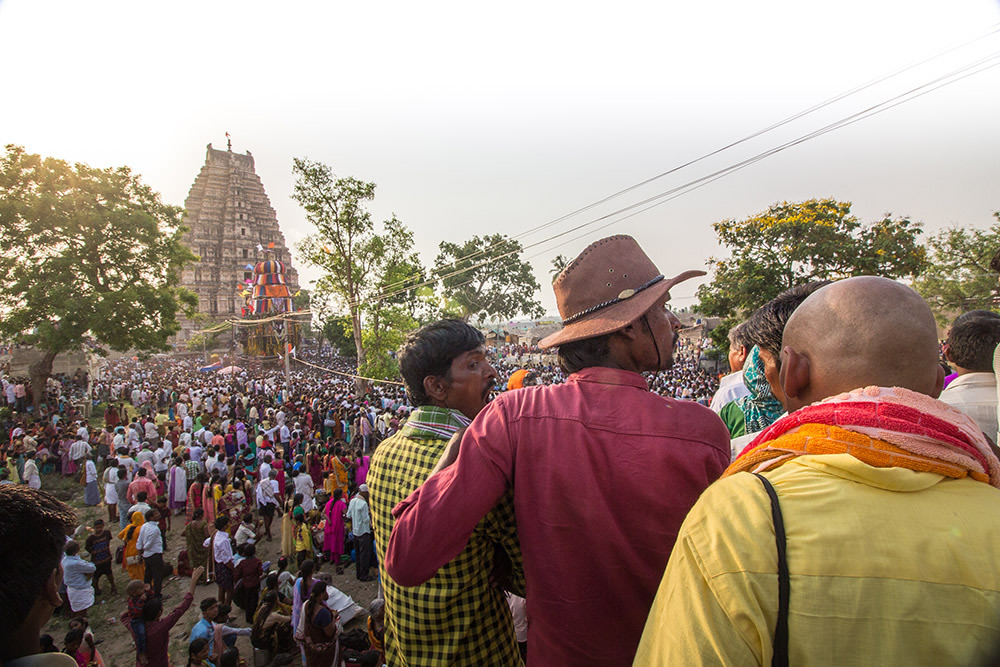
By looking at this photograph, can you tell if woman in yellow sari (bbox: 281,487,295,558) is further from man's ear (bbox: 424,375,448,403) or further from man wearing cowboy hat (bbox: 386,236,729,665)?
man wearing cowboy hat (bbox: 386,236,729,665)

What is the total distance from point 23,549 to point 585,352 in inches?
69.9

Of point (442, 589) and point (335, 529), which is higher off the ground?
point (442, 589)

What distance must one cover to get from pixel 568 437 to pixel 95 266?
21955mm

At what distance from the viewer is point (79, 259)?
16750 millimetres

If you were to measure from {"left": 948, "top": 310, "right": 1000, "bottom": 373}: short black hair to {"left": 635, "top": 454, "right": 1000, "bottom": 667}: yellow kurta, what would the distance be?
9.59 feet

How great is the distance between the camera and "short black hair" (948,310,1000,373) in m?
2.79

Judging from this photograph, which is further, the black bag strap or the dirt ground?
the dirt ground

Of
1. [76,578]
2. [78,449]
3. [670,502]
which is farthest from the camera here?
[78,449]

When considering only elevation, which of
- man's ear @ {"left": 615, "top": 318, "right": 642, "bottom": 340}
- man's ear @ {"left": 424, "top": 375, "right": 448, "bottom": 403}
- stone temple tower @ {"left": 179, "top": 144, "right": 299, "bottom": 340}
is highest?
stone temple tower @ {"left": 179, "top": 144, "right": 299, "bottom": 340}

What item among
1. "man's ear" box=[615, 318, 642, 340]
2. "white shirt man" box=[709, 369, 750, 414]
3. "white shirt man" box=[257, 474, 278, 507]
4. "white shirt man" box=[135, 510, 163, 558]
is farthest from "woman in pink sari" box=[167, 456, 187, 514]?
"man's ear" box=[615, 318, 642, 340]

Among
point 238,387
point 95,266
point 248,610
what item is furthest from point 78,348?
point 248,610

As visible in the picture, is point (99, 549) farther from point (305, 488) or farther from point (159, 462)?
point (159, 462)

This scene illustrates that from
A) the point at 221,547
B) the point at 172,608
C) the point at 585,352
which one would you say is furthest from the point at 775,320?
the point at 172,608

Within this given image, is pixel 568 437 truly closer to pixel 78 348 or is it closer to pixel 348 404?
pixel 348 404
